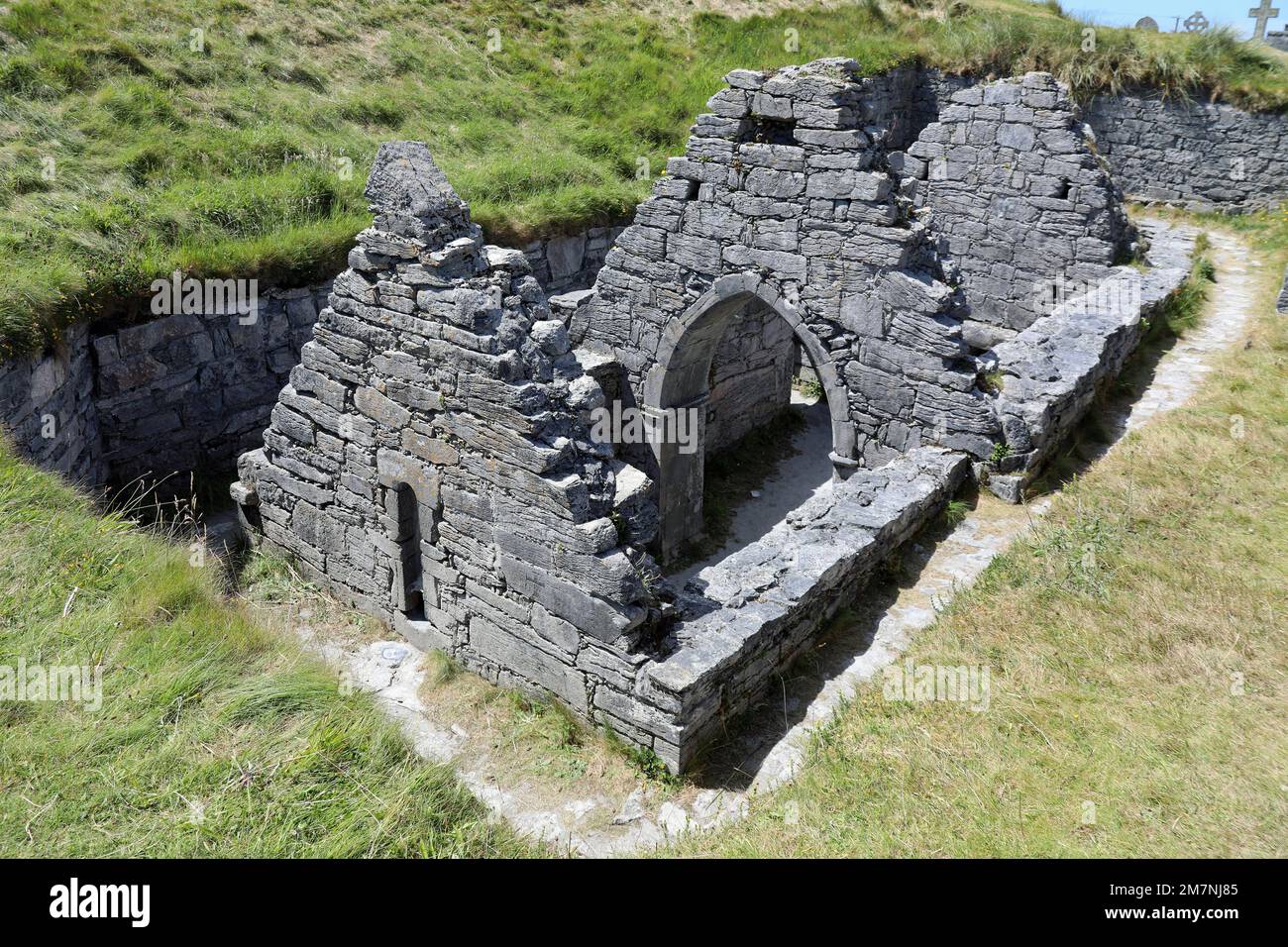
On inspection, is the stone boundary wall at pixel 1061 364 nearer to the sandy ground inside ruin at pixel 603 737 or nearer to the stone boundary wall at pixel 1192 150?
the sandy ground inside ruin at pixel 603 737

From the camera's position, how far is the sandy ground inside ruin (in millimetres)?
5801

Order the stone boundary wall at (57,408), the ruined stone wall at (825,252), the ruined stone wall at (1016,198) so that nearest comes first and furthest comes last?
1. the stone boundary wall at (57,408)
2. the ruined stone wall at (825,252)
3. the ruined stone wall at (1016,198)

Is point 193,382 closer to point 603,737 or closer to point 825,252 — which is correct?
point 603,737

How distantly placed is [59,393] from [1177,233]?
18346 mm

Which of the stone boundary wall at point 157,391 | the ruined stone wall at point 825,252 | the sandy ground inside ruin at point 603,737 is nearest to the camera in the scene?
the sandy ground inside ruin at point 603,737

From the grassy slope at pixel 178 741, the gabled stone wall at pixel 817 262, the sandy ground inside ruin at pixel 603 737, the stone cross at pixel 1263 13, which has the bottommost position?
the sandy ground inside ruin at pixel 603 737

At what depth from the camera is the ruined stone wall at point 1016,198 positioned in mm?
12531

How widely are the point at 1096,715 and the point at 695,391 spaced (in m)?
6.36

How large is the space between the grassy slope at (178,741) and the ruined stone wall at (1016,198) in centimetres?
1028

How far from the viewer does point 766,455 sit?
13.1 metres

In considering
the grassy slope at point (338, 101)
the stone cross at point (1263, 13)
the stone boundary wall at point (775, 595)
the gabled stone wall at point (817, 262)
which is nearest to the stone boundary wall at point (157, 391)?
the grassy slope at point (338, 101)

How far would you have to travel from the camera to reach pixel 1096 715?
5.70 metres

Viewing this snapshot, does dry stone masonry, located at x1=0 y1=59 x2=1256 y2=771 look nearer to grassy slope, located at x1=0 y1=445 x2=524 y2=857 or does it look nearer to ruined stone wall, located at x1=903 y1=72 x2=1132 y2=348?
ruined stone wall, located at x1=903 y1=72 x2=1132 y2=348

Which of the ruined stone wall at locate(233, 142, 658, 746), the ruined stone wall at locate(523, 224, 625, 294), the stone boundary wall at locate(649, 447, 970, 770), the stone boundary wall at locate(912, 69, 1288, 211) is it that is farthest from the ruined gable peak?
the stone boundary wall at locate(912, 69, 1288, 211)
